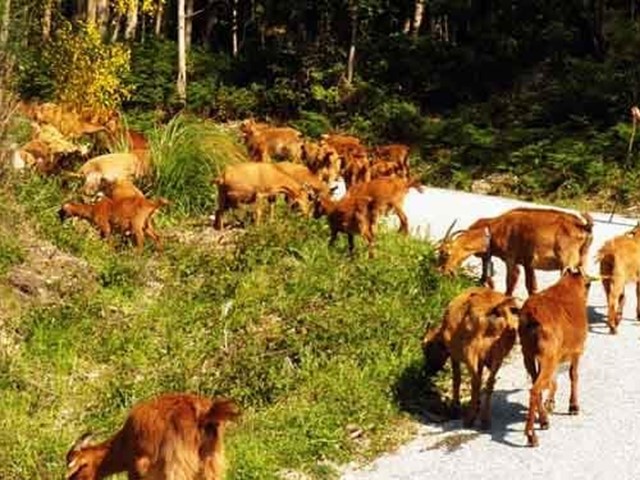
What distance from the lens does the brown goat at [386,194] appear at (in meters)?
14.3

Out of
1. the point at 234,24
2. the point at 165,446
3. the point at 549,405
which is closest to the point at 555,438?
the point at 549,405

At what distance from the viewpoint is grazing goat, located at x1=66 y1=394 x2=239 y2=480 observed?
6.66 metres

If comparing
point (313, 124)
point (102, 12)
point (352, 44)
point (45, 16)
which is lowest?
point (313, 124)

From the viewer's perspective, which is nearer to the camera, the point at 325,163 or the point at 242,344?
the point at 242,344

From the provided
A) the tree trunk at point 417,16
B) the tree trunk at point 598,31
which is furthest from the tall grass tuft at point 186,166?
the tree trunk at point 417,16

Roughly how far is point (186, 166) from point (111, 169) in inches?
45.7

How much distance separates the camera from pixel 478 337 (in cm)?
895

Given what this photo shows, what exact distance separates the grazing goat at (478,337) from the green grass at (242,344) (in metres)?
0.59

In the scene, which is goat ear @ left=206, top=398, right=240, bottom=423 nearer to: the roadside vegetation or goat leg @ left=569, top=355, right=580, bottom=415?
the roadside vegetation

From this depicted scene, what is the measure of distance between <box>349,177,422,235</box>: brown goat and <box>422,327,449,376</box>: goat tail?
4444 millimetres

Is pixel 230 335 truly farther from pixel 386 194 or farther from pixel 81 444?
pixel 386 194

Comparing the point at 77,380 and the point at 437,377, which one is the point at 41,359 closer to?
the point at 77,380

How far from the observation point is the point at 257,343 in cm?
1057

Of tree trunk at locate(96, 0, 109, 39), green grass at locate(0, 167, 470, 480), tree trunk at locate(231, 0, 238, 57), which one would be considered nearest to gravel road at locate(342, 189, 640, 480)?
green grass at locate(0, 167, 470, 480)
